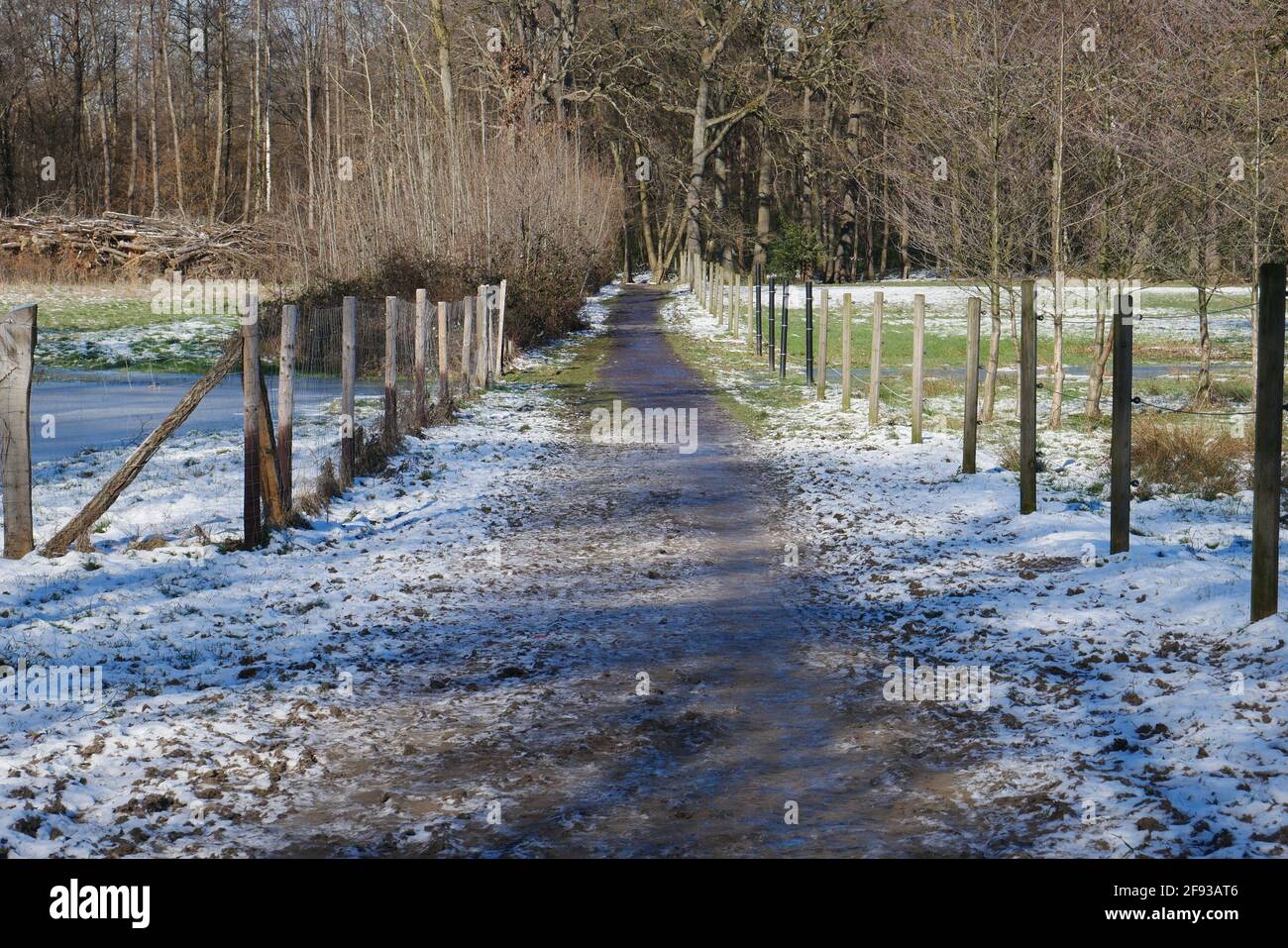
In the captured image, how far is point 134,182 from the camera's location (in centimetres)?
5809

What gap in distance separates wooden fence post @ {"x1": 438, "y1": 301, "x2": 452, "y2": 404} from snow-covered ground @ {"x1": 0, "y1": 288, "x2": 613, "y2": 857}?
17.4 feet

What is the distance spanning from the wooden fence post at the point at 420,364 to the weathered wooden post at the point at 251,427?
6.34m

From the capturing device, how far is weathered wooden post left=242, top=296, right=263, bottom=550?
31.8ft

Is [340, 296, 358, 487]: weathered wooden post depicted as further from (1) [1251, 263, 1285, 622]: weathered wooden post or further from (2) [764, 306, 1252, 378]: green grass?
(2) [764, 306, 1252, 378]: green grass

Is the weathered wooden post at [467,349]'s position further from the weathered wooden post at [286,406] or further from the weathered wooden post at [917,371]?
the weathered wooden post at [286,406]

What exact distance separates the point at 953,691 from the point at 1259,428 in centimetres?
234

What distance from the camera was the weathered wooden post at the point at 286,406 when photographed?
10.5 m

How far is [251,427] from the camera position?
997 cm

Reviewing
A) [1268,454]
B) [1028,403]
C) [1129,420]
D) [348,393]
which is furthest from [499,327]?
[1268,454]

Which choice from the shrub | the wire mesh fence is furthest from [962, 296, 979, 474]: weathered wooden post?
the wire mesh fence

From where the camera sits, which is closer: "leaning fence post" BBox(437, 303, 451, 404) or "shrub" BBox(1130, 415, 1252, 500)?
"shrub" BBox(1130, 415, 1252, 500)

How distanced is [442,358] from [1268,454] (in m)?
12.7

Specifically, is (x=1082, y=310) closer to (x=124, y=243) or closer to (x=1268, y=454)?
(x=124, y=243)
